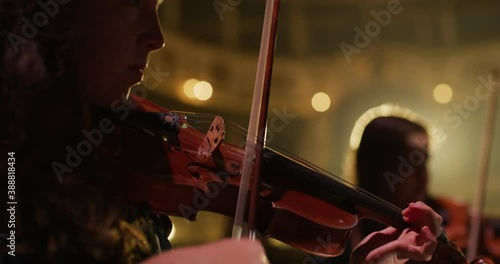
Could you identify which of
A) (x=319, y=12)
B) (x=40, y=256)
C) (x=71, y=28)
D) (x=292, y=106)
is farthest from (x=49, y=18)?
(x=319, y=12)

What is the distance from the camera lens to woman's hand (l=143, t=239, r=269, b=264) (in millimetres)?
578

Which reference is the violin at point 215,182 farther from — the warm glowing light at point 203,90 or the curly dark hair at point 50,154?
the warm glowing light at point 203,90

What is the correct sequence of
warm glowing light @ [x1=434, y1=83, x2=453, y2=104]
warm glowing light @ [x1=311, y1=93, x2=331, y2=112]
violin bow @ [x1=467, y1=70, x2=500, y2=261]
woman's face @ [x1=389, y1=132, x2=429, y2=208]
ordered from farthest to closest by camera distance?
warm glowing light @ [x1=434, y1=83, x2=453, y2=104] → warm glowing light @ [x1=311, y1=93, x2=331, y2=112] → woman's face @ [x1=389, y1=132, x2=429, y2=208] → violin bow @ [x1=467, y1=70, x2=500, y2=261]

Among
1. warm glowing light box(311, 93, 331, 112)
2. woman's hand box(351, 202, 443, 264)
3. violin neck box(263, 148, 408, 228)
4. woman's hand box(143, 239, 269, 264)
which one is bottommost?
woman's hand box(143, 239, 269, 264)

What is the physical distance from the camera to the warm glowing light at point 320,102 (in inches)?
75.5

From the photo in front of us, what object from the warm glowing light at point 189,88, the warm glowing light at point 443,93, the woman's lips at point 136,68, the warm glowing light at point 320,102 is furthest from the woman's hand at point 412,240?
the warm glowing light at point 443,93

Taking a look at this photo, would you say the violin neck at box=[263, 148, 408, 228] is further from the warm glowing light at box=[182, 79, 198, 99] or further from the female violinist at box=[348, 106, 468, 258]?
the warm glowing light at box=[182, 79, 198, 99]

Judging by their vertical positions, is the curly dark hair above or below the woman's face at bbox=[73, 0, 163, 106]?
below

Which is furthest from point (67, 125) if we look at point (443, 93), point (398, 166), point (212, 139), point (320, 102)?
point (443, 93)

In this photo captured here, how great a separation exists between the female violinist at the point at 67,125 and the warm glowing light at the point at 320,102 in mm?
1215

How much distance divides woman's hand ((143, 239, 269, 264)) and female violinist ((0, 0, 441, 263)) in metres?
0.12

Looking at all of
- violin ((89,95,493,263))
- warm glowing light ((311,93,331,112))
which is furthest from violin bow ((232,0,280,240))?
warm glowing light ((311,93,331,112))

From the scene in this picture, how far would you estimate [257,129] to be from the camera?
0.73 metres

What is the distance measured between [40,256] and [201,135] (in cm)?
24
